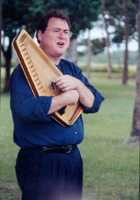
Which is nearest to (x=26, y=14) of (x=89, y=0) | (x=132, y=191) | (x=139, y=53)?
(x=89, y=0)

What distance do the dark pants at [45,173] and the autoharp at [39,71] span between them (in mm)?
198

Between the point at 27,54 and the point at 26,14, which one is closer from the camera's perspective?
the point at 27,54

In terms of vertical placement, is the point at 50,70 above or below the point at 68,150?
above

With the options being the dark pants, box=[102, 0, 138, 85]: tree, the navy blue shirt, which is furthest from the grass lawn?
box=[102, 0, 138, 85]: tree

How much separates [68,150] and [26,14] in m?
14.4

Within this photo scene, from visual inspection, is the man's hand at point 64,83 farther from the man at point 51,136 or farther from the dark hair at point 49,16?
the dark hair at point 49,16

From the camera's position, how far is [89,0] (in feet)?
53.5

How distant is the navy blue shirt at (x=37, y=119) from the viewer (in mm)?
2037

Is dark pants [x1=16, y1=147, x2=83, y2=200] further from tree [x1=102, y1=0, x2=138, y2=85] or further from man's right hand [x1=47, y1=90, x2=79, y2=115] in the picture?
tree [x1=102, y1=0, x2=138, y2=85]

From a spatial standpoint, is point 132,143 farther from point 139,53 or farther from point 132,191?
point 132,191

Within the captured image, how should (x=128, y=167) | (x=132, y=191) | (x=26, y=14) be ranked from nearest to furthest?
(x=132, y=191)
(x=128, y=167)
(x=26, y=14)

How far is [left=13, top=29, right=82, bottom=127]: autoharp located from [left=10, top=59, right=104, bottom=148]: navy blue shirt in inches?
1.8

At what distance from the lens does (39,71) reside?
6.95ft

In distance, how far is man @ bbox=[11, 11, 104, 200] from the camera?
2117mm
